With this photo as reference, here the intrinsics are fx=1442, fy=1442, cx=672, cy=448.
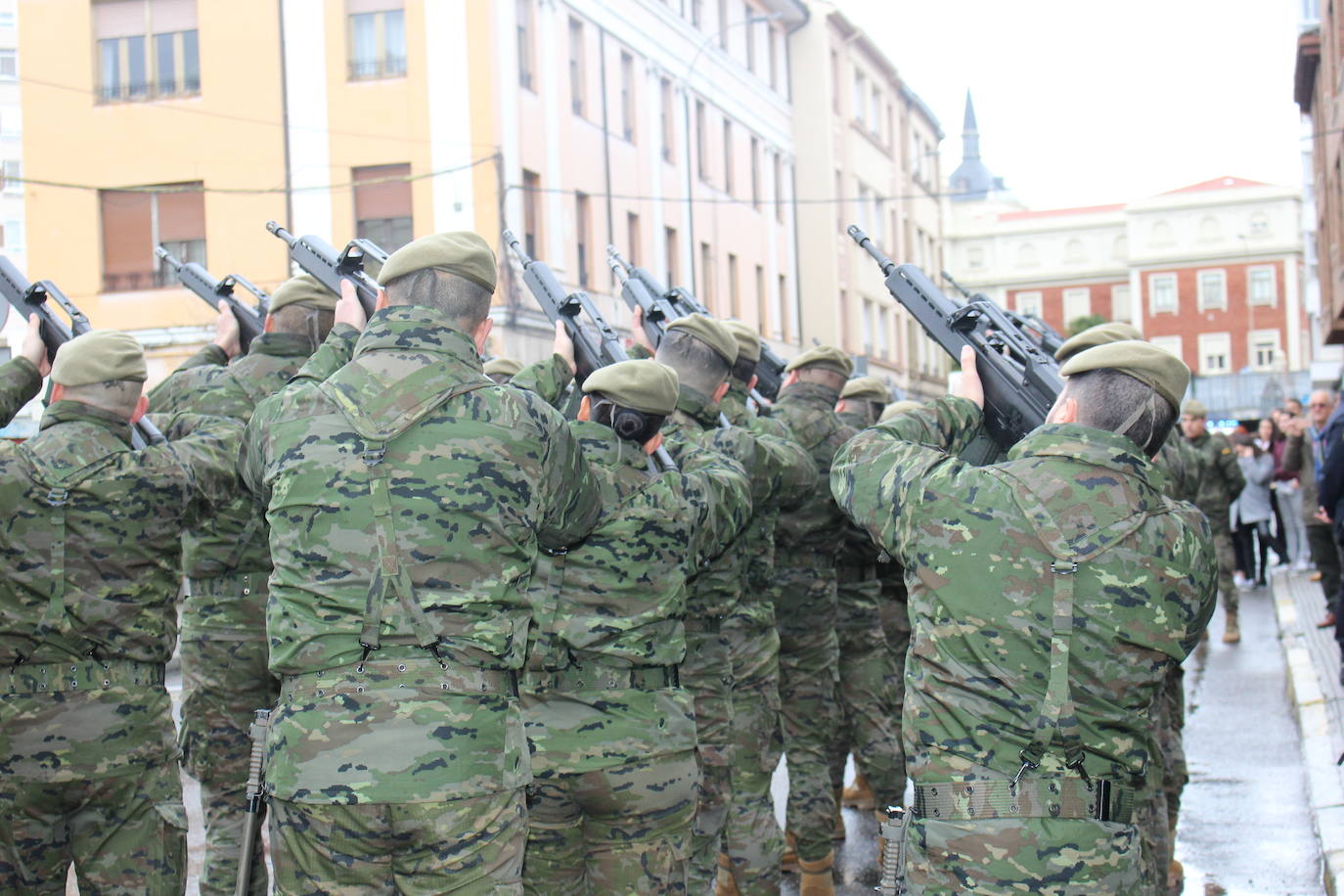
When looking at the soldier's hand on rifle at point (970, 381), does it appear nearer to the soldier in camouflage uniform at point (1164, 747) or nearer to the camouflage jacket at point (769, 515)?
the soldier in camouflage uniform at point (1164, 747)

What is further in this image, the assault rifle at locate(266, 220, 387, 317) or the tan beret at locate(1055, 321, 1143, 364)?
the assault rifle at locate(266, 220, 387, 317)

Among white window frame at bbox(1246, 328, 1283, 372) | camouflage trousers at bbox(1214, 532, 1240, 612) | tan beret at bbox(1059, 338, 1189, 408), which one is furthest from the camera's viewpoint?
white window frame at bbox(1246, 328, 1283, 372)

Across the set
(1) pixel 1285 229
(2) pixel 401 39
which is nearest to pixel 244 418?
(2) pixel 401 39

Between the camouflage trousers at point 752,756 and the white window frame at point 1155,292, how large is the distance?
73.3m

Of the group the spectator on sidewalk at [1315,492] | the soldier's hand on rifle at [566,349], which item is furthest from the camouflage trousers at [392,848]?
the spectator on sidewalk at [1315,492]

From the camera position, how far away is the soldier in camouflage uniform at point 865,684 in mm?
6941

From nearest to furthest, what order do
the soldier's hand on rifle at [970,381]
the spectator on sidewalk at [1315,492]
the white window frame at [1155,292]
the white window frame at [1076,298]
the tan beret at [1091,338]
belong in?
the soldier's hand on rifle at [970,381] < the tan beret at [1091,338] < the spectator on sidewalk at [1315,492] < the white window frame at [1155,292] < the white window frame at [1076,298]

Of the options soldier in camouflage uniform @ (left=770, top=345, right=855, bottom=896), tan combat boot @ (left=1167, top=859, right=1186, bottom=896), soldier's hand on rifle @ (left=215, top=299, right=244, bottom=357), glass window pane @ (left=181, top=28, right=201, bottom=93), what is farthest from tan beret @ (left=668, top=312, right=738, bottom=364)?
glass window pane @ (left=181, top=28, right=201, bottom=93)

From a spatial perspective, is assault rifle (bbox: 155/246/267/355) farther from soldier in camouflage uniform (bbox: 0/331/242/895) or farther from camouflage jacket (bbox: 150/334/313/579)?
soldier in camouflage uniform (bbox: 0/331/242/895)

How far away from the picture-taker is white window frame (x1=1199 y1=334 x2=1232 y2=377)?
73938 mm

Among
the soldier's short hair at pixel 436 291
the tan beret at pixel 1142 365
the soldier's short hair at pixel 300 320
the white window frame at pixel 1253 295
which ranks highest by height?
the white window frame at pixel 1253 295

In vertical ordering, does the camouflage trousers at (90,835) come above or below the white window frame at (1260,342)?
below

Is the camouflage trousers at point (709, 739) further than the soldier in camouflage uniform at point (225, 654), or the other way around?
the soldier in camouflage uniform at point (225, 654)

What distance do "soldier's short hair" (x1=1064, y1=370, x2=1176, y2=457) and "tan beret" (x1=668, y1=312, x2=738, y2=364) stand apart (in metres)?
2.16
